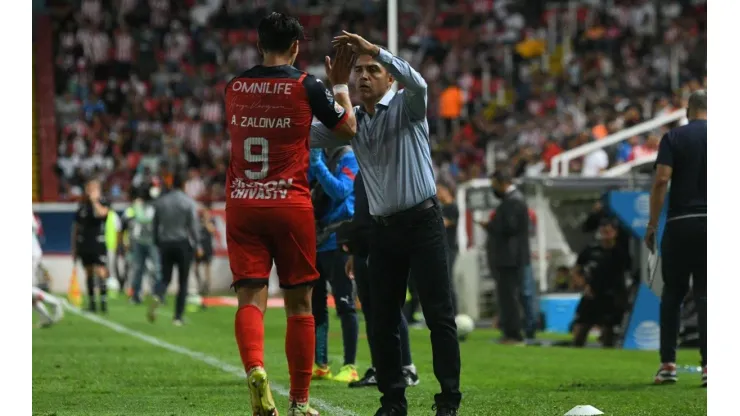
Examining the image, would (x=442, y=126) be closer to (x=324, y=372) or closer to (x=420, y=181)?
(x=324, y=372)

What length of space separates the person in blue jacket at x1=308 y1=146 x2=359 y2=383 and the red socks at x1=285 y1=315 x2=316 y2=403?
9.69 feet

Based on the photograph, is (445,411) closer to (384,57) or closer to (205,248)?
(384,57)

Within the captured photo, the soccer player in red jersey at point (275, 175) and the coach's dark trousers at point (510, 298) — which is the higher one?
the soccer player in red jersey at point (275, 175)

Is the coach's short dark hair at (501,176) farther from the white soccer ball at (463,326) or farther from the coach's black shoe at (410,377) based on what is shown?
the coach's black shoe at (410,377)

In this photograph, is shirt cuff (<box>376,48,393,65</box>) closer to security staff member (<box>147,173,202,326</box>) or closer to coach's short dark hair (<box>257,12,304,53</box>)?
coach's short dark hair (<box>257,12,304,53</box>)

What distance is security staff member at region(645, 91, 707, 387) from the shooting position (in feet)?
35.6

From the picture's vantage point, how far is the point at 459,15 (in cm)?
3822

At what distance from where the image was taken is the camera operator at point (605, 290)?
16328mm

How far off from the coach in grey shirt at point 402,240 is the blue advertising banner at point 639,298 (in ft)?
27.2

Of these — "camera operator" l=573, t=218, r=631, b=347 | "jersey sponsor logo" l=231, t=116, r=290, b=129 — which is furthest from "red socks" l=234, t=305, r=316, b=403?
"camera operator" l=573, t=218, r=631, b=347

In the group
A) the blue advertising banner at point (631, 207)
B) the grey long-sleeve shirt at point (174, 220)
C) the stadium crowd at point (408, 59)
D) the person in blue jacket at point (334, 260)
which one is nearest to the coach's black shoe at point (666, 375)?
the person in blue jacket at point (334, 260)

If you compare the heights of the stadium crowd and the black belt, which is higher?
the stadium crowd
